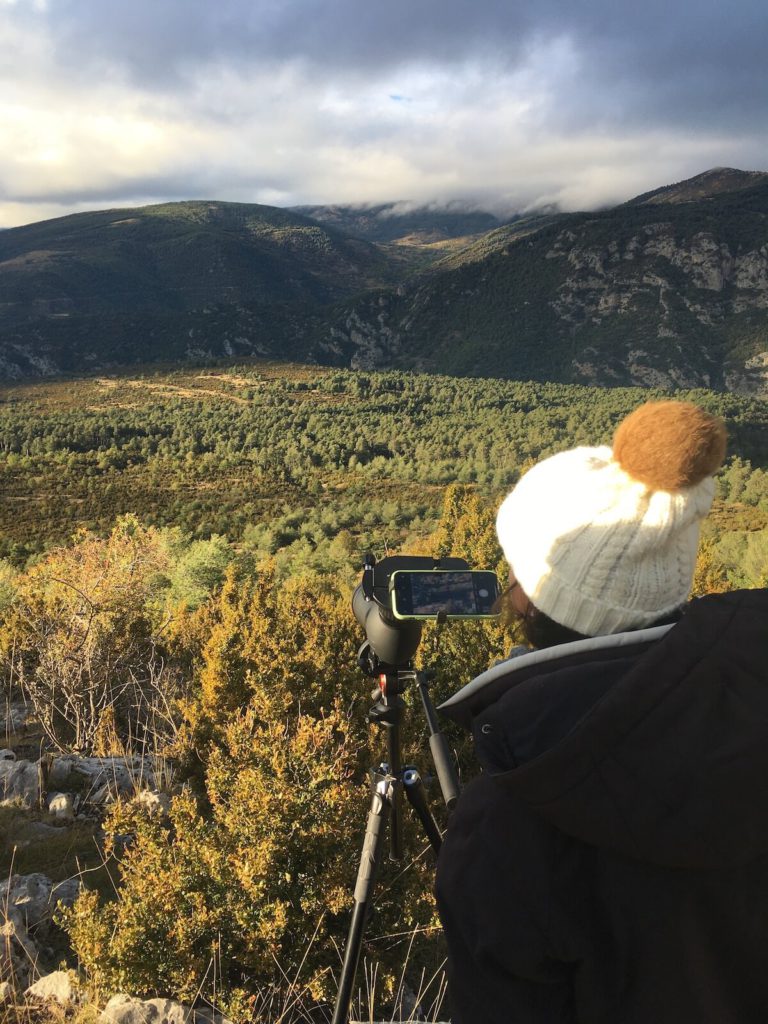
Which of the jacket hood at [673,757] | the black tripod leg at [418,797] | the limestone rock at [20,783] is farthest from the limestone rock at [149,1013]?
the limestone rock at [20,783]

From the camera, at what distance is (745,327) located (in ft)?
370

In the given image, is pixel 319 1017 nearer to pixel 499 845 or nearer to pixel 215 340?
pixel 499 845

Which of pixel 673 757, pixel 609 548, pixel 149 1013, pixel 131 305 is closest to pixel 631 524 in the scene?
pixel 609 548

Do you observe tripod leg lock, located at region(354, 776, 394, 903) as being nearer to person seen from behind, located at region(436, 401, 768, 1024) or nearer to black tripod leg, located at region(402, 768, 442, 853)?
black tripod leg, located at region(402, 768, 442, 853)

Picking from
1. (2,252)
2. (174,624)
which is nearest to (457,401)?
(174,624)

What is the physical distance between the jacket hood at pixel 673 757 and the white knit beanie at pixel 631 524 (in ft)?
0.82

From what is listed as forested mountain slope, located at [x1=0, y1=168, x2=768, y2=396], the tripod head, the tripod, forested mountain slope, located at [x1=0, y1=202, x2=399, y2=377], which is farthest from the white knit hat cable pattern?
forested mountain slope, located at [x1=0, y1=202, x2=399, y2=377]

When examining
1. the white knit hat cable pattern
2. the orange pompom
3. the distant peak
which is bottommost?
the white knit hat cable pattern

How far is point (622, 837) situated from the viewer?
815mm

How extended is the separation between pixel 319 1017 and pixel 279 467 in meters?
54.4

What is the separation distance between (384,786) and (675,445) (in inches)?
49.5

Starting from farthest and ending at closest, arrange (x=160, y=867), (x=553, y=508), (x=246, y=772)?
(x=246, y=772), (x=160, y=867), (x=553, y=508)

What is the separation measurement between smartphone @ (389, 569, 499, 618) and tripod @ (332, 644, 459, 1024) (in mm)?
339

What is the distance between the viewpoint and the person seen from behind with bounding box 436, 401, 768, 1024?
801 millimetres
